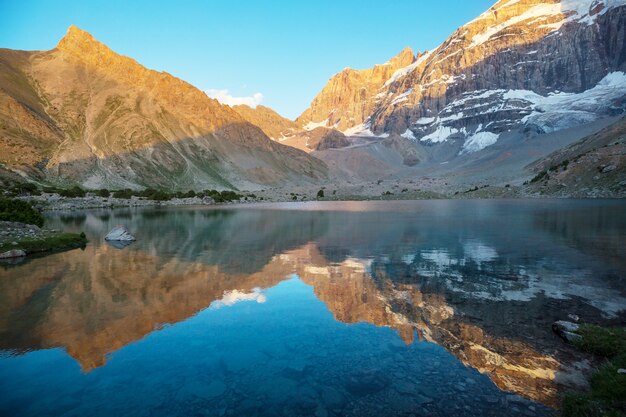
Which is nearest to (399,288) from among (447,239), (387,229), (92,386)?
(92,386)

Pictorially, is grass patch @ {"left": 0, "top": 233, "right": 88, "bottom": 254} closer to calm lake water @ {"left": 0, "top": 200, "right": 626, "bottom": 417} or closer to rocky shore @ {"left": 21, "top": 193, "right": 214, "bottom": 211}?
calm lake water @ {"left": 0, "top": 200, "right": 626, "bottom": 417}

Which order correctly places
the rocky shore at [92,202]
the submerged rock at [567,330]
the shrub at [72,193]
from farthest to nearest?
the shrub at [72,193] < the rocky shore at [92,202] < the submerged rock at [567,330]

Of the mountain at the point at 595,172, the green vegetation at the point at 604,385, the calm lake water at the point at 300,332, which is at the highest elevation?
the mountain at the point at 595,172

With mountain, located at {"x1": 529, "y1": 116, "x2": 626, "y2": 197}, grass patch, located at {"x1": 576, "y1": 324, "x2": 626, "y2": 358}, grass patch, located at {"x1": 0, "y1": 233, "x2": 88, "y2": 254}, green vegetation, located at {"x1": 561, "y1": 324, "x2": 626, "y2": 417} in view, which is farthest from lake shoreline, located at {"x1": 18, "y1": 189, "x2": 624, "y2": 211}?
green vegetation, located at {"x1": 561, "y1": 324, "x2": 626, "y2": 417}

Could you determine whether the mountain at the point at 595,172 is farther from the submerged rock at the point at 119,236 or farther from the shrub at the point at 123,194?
the shrub at the point at 123,194

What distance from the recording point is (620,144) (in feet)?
363

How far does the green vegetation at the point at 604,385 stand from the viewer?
939 centimetres

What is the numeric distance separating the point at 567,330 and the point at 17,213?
4449 centimetres

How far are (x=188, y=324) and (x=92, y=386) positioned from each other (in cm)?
533

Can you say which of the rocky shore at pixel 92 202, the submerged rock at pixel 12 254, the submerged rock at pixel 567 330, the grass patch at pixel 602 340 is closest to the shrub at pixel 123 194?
the rocky shore at pixel 92 202

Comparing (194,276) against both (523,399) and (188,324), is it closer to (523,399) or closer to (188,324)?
(188,324)

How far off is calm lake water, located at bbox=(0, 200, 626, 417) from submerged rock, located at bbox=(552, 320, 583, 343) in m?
0.53

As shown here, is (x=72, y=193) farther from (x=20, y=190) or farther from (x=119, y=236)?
(x=119, y=236)

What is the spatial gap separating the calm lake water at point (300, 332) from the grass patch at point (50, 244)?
3095mm
